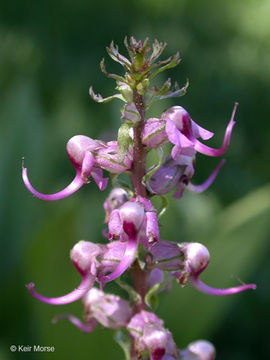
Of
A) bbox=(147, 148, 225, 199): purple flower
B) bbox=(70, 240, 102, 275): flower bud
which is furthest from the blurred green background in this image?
bbox=(70, 240, 102, 275): flower bud

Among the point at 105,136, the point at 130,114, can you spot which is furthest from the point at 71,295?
the point at 105,136

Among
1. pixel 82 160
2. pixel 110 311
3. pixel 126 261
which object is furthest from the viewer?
pixel 110 311

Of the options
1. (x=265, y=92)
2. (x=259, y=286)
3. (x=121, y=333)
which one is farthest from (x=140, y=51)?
(x=265, y=92)

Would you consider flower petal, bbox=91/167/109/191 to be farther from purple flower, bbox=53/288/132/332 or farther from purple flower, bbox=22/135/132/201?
purple flower, bbox=53/288/132/332

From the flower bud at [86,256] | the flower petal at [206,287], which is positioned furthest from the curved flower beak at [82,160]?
the flower petal at [206,287]

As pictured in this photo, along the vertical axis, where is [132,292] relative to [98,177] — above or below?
below

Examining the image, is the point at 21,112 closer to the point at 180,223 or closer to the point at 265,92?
the point at 180,223

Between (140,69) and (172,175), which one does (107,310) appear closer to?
(172,175)
